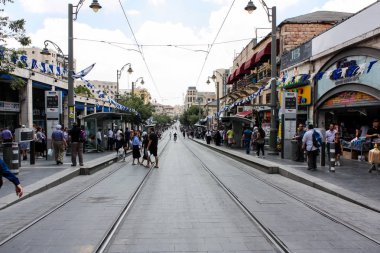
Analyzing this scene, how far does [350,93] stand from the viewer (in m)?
18.1

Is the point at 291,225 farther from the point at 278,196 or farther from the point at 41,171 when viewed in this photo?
the point at 41,171

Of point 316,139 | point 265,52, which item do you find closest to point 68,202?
point 316,139

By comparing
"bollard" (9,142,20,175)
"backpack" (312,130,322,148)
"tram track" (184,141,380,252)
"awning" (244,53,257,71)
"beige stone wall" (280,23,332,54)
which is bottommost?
"tram track" (184,141,380,252)

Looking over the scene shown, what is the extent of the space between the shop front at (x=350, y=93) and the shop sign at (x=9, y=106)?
19605mm

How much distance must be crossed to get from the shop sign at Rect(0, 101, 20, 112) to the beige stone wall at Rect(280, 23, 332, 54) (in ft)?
64.6

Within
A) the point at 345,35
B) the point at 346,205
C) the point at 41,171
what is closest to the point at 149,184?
the point at 41,171

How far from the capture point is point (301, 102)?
24.2m

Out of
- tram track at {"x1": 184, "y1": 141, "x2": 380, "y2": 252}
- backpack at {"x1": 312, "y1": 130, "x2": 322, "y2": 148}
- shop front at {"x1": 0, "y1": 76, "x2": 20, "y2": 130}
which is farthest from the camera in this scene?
shop front at {"x1": 0, "y1": 76, "x2": 20, "y2": 130}

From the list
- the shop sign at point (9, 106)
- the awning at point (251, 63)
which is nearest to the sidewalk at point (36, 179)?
the shop sign at point (9, 106)

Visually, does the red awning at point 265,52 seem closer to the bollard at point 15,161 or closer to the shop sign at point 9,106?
the shop sign at point 9,106

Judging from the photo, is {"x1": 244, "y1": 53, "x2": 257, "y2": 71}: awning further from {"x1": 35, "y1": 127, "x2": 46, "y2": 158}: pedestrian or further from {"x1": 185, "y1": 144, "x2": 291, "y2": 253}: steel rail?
{"x1": 185, "y1": 144, "x2": 291, "y2": 253}: steel rail

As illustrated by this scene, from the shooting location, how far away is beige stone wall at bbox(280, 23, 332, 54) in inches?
1121

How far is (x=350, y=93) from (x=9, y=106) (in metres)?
21.0

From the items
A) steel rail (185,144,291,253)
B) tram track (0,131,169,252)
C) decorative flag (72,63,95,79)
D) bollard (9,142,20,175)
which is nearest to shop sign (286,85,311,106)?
decorative flag (72,63,95,79)
